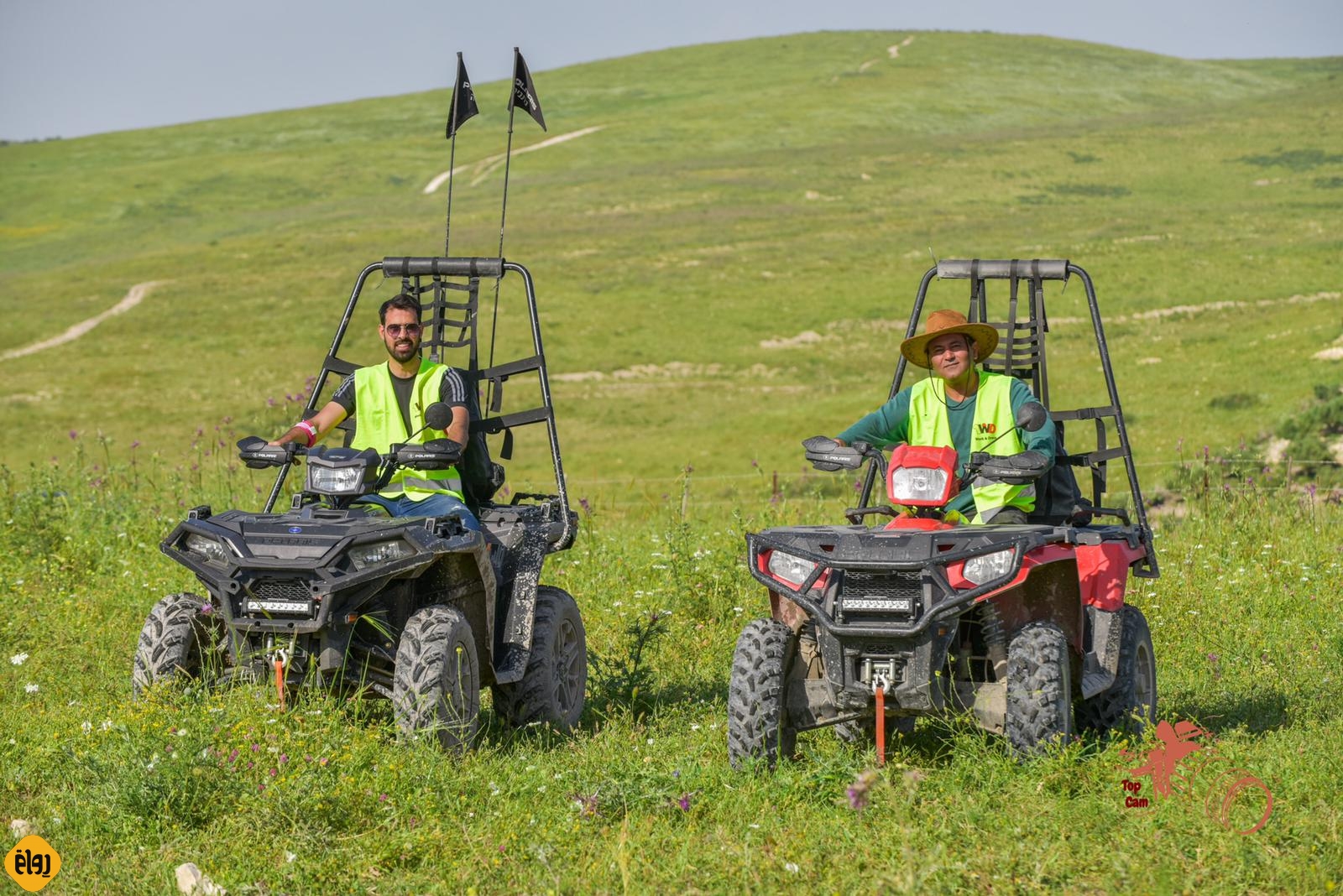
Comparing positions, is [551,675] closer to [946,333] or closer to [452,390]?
[452,390]

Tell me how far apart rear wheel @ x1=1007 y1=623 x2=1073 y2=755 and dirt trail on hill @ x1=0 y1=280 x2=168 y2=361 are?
4353cm

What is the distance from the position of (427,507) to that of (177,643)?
1.35 m

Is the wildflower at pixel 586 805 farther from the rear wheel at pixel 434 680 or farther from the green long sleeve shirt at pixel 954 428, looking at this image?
the green long sleeve shirt at pixel 954 428

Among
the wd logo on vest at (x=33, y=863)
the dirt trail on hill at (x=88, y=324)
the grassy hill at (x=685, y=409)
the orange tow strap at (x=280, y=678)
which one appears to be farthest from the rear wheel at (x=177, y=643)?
the dirt trail on hill at (x=88, y=324)

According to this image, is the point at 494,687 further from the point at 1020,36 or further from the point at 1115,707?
the point at 1020,36

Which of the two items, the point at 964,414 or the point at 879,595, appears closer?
the point at 879,595

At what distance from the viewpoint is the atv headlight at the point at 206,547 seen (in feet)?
23.7

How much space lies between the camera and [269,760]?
653 cm

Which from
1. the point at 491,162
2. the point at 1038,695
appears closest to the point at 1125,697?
the point at 1038,695

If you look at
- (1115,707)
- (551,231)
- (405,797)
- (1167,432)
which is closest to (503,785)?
(405,797)

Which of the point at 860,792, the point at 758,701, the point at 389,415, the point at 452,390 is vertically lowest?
the point at 758,701

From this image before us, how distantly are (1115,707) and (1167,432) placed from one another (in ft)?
66.5

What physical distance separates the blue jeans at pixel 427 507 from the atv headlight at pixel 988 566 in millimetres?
2389

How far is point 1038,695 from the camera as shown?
21.6ft
